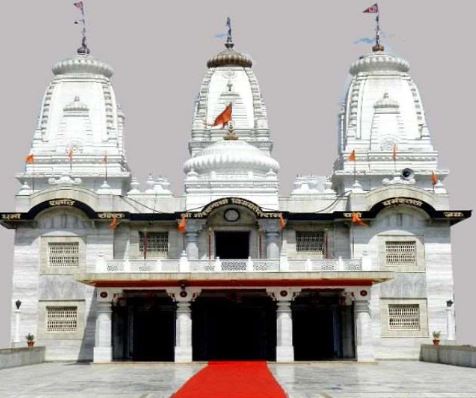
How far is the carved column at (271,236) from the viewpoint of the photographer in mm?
46062

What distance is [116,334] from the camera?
148ft

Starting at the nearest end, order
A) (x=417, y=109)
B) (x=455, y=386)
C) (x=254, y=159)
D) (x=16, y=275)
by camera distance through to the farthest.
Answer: (x=455, y=386)
(x=16, y=275)
(x=254, y=159)
(x=417, y=109)

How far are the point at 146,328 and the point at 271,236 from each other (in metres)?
9.25

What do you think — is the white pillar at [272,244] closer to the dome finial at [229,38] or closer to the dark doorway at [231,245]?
the dark doorway at [231,245]

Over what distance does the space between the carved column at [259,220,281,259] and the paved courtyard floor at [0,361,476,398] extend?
8.34 meters

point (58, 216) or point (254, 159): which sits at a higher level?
point (254, 159)

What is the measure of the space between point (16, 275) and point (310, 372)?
814 inches

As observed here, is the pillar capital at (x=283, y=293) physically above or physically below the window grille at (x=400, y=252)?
below

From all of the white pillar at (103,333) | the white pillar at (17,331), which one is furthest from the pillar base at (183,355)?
the white pillar at (17,331)

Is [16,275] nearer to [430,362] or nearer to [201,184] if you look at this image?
[201,184]

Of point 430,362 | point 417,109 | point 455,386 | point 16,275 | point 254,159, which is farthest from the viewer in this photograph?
point 417,109

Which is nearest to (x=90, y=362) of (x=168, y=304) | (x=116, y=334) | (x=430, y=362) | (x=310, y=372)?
(x=116, y=334)

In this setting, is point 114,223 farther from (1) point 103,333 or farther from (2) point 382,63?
(2) point 382,63

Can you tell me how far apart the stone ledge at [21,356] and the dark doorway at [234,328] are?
8717 mm
